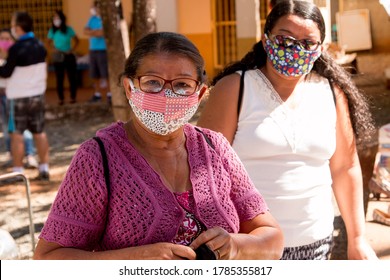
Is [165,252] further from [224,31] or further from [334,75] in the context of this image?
[224,31]

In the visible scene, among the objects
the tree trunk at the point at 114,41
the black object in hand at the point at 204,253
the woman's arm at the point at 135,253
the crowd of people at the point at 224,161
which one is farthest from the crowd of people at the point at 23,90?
Result: the black object in hand at the point at 204,253

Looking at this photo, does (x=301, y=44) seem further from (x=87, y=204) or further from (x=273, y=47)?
(x=87, y=204)

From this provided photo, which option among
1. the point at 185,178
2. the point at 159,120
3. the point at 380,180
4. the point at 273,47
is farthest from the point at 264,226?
the point at 380,180

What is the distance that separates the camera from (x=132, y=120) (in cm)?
234

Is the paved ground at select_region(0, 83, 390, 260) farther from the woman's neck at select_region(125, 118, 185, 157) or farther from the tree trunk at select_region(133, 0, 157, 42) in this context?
the woman's neck at select_region(125, 118, 185, 157)

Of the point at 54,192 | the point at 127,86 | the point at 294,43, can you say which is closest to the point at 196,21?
the point at 54,192

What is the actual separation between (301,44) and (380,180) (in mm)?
2000

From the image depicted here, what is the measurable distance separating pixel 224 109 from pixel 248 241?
0.99 meters

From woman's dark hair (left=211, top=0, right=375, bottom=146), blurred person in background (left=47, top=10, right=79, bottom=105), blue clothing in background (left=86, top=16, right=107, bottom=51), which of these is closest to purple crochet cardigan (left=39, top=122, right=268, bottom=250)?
woman's dark hair (left=211, top=0, right=375, bottom=146)

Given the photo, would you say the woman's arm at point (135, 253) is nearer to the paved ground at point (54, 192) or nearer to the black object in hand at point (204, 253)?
the black object in hand at point (204, 253)

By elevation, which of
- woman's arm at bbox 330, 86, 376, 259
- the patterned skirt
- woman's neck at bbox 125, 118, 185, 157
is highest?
woman's neck at bbox 125, 118, 185, 157

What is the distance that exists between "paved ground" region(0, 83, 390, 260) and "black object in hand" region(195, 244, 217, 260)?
2603 millimetres

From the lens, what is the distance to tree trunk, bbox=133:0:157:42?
21.2ft

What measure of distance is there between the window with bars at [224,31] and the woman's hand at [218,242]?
45.1ft
